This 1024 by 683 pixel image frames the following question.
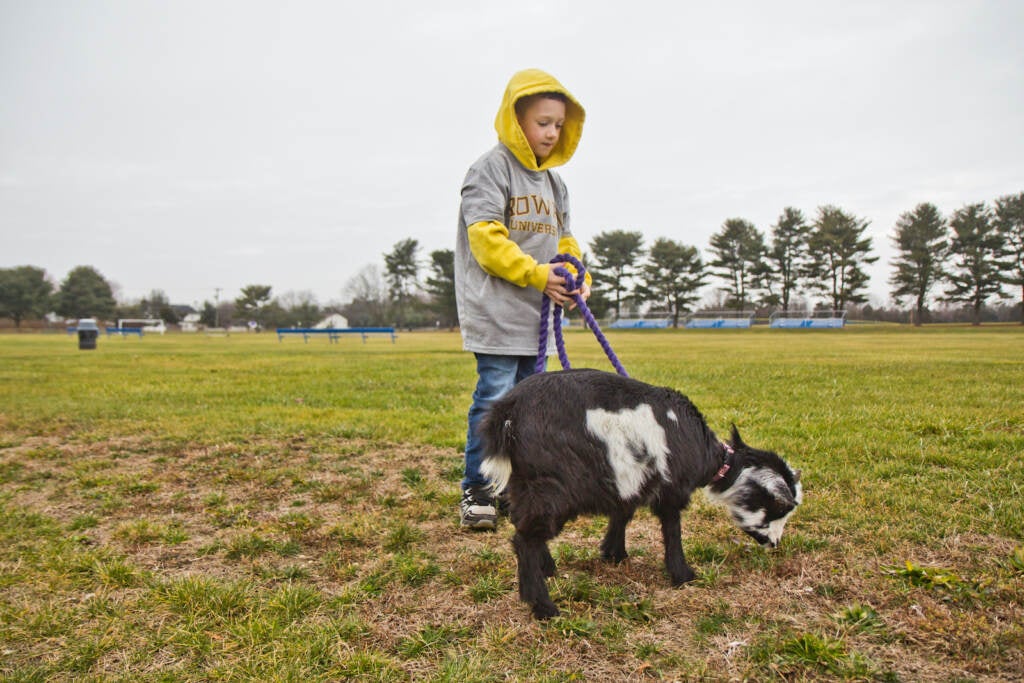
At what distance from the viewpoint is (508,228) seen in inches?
138

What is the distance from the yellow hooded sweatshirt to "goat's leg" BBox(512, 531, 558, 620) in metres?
1.28

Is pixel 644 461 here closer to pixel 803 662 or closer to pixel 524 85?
pixel 803 662

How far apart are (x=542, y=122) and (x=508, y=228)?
652 mm

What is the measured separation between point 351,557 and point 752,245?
210ft

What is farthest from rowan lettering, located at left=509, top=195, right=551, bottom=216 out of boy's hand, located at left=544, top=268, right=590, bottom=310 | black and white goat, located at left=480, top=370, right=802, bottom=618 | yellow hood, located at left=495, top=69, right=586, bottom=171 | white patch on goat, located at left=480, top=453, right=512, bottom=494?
white patch on goat, located at left=480, top=453, right=512, bottom=494

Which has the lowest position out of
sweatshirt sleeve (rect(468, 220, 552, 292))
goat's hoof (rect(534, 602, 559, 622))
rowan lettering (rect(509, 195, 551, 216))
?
goat's hoof (rect(534, 602, 559, 622))

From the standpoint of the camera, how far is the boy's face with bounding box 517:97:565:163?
11.1 feet

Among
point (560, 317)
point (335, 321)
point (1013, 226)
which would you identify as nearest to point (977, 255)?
point (1013, 226)

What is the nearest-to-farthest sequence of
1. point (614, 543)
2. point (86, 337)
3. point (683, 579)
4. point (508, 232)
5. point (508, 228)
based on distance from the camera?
1. point (683, 579)
2. point (614, 543)
3. point (508, 232)
4. point (508, 228)
5. point (86, 337)

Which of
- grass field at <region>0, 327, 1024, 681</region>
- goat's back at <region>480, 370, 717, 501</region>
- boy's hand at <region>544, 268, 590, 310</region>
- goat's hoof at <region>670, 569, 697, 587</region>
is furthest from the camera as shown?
boy's hand at <region>544, 268, 590, 310</region>

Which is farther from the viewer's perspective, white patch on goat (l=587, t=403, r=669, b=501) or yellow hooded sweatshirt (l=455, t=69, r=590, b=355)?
yellow hooded sweatshirt (l=455, t=69, r=590, b=355)

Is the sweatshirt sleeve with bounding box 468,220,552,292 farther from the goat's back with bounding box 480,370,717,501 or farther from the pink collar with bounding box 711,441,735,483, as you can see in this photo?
the pink collar with bounding box 711,441,735,483

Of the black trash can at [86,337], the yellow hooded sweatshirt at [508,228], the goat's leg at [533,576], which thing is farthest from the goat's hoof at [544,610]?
the black trash can at [86,337]

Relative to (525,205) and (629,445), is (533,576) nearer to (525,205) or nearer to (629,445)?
(629,445)
